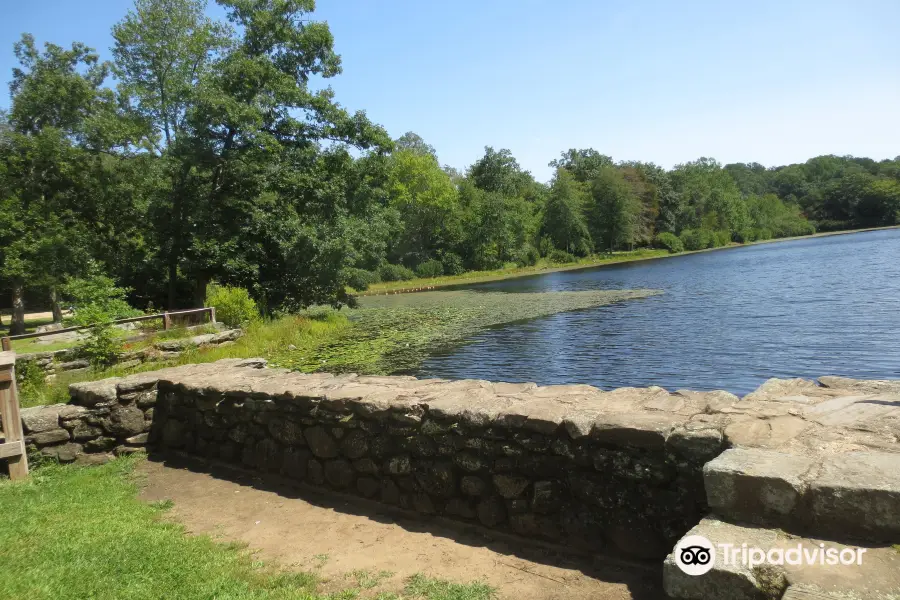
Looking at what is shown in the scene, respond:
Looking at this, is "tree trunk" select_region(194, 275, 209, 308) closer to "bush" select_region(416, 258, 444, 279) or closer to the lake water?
the lake water

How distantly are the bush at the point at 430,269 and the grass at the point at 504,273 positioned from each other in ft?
4.23

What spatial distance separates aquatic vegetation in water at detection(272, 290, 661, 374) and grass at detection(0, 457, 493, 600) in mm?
9240

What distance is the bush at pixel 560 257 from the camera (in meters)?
69.9

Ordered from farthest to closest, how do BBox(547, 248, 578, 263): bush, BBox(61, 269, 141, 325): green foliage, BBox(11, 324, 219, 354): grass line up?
BBox(547, 248, 578, 263): bush, BBox(11, 324, 219, 354): grass, BBox(61, 269, 141, 325): green foliage

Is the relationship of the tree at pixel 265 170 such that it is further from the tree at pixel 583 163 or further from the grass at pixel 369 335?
the tree at pixel 583 163

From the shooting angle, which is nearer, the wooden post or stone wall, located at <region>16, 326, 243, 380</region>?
the wooden post

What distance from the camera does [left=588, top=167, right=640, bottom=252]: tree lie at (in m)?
A: 75.1

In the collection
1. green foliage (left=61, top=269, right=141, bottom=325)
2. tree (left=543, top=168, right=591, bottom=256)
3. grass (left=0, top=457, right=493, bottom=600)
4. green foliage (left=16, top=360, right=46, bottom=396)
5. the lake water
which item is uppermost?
tree (left=543, top=168, right=591, bottom=256)

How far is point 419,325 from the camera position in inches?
928

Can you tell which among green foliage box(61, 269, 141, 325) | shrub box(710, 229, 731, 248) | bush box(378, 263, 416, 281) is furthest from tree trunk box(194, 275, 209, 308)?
shrub box(710, 229, 731, 248)

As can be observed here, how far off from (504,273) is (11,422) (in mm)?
55619

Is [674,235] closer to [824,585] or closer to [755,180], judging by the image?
[755,180]

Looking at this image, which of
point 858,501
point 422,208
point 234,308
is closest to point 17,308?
point 234,308

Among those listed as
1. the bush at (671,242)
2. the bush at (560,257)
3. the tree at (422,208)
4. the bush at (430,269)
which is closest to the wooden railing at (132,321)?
the bush at (430,269)
